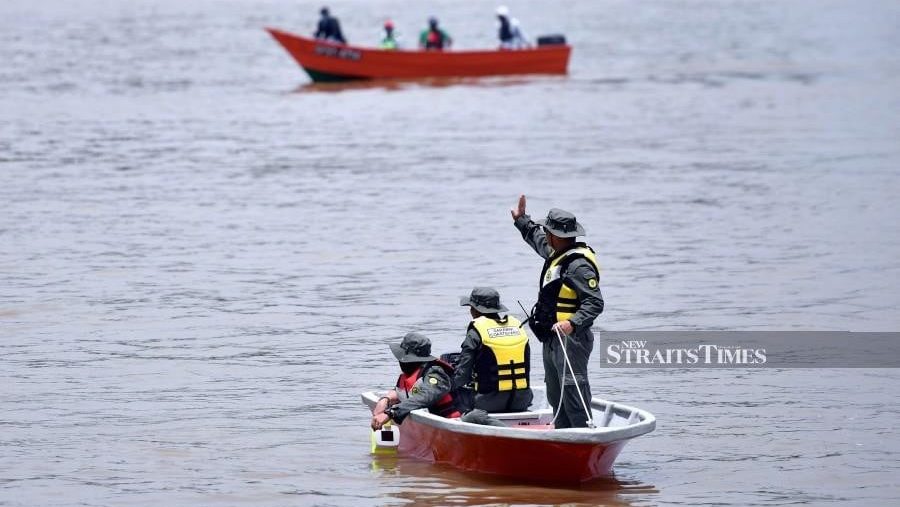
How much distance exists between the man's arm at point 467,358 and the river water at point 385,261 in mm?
857

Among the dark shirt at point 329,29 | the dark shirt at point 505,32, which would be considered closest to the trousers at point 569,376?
the dark shirt at point 329,29

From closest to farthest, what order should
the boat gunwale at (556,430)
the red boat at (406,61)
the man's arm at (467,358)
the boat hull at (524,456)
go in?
the boat gunwale at (556,430), the boat hull at (524,456), the man's arm at (467,358), the red boat at (406,61)

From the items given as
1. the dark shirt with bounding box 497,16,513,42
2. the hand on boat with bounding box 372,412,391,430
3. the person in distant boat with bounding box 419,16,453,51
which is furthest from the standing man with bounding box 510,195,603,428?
the dark shirt with bounding box 497,16,513,42

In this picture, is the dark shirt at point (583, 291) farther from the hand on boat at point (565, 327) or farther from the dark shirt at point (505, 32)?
the dark shirt at point (505, 32)

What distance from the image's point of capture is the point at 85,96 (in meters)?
49.0

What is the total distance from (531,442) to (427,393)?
3.60 ft

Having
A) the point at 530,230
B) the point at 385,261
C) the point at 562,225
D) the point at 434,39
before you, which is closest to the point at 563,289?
the point at 562,225

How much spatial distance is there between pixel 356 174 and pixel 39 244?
32.5 ft

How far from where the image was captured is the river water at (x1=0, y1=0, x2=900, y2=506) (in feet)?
43.9

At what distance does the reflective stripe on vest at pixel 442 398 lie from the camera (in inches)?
491

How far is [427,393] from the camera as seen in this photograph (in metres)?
12.5

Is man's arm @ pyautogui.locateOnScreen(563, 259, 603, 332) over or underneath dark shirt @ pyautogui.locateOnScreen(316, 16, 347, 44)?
underneath

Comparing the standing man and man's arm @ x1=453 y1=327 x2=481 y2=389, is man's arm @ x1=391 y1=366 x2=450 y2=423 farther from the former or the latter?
the standing man

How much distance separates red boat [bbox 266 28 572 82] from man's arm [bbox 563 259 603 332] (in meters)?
37.8
